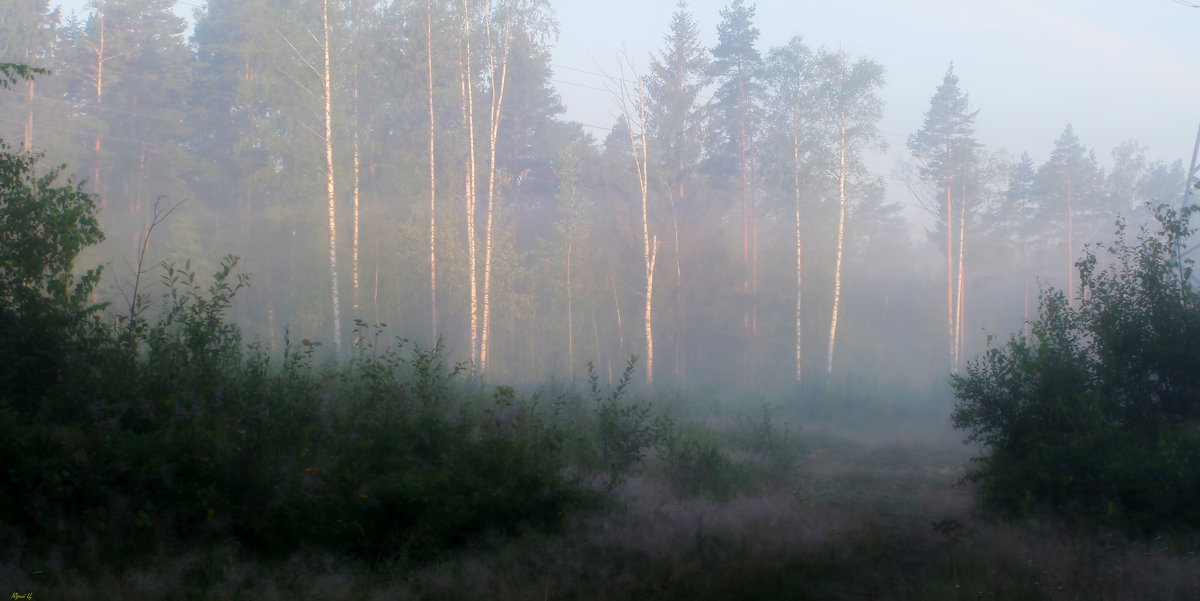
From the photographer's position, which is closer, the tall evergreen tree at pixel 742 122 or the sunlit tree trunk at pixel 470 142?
the sunlit tree trunk at pixel 470 142

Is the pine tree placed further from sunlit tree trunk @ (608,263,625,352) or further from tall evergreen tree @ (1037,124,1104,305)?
tall evergreen tree @ (1037,124,1104,305)

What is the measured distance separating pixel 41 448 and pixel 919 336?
174 feet

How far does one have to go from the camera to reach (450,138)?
29.6 metres

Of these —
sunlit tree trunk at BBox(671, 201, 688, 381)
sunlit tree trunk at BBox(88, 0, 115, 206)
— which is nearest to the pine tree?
sunlit tree trunk at BBox(671, 201, 688, 381)

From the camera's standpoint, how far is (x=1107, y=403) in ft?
30.0

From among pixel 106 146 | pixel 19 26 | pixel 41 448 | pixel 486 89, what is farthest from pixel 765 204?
pixel 41 448

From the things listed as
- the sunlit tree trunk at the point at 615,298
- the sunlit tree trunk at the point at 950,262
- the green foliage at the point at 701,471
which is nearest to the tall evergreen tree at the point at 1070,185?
the sunlit tree trunk at the point at 950,262

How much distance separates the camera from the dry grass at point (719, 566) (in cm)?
613

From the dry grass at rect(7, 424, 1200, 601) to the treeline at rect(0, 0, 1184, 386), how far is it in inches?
642

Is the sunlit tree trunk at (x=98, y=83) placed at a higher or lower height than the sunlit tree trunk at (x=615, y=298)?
higher

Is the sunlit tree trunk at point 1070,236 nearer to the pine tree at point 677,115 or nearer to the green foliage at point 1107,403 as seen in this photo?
the pine tree at point 677,115

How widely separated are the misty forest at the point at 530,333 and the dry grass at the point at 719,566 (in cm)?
4

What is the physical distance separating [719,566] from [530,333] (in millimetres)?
28145

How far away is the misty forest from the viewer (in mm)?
6934
